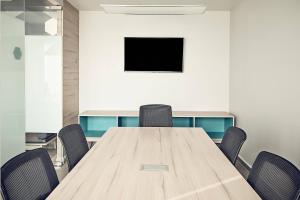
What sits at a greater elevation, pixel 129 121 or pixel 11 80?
pixel 11 80

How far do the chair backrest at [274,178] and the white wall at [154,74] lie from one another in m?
3.96

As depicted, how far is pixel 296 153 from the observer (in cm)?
300

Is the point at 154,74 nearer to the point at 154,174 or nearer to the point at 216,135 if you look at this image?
the point at 216,135

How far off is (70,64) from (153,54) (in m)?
1.52

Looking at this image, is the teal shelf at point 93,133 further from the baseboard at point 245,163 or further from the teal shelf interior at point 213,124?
the baseboard at point 245,163

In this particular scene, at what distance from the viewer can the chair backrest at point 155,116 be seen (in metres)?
4.12

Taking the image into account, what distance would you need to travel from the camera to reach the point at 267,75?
3824mm

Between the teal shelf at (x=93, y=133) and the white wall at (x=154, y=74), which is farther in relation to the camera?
the white wall at (x=154, y=74)

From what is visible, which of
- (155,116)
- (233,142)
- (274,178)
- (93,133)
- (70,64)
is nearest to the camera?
(274,178)

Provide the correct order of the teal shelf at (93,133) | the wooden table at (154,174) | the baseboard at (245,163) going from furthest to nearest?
the teal shelf at (93,133), the baseboard at (245,163), the wooden table at (154,174)

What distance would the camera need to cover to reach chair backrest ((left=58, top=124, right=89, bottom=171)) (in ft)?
7.86

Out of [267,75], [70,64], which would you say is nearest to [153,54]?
[70,64]

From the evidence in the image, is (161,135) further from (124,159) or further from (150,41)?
(150,41)

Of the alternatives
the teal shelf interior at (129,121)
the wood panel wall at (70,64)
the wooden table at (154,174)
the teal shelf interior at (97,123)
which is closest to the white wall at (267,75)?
the wooden table at (154,174)
